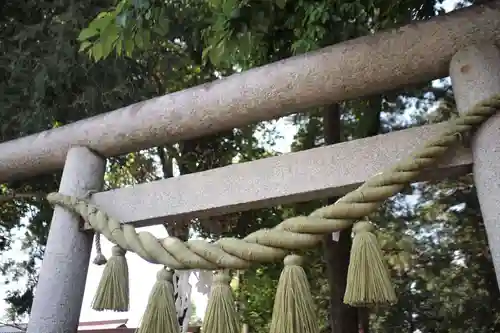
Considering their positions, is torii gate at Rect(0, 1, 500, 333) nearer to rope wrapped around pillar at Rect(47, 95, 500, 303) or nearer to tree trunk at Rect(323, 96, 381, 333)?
rope wrapped around pillar at Rect(47, 95, 500, 303)

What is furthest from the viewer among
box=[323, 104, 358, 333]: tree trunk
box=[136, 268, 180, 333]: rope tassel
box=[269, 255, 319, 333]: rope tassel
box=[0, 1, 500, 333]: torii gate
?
box=[323, 104, 358, 333]: tree trunk

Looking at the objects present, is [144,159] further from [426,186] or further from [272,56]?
[426,186]

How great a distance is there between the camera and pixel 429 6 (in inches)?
56.2

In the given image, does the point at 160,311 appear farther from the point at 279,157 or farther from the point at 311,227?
the point at 279,157

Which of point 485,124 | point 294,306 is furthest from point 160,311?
point 485,124

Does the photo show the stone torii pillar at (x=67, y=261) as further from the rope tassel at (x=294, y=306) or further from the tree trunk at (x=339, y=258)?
the tree trunk at (x=339, y=258)

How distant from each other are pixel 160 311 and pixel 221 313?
5.3 inches

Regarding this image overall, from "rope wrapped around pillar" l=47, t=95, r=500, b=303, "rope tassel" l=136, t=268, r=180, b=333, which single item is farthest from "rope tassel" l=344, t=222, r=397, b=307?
"rope tassel" l=136, t=268, r=180, b=333

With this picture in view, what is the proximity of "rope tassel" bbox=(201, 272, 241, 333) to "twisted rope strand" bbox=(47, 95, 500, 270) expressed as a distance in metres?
0.05

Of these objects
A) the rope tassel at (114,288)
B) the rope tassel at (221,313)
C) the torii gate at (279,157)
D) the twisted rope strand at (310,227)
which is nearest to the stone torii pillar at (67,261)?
the torii gate at (279,157)

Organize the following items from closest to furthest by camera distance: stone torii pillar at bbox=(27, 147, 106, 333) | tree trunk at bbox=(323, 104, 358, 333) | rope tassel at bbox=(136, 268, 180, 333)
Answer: rope tassel at bbox=(136, 268, 180, 333), stone torii pillar at bbox=(27, 147, 106, 333), tree trunk at bbox=(323, 104, 358, 333)

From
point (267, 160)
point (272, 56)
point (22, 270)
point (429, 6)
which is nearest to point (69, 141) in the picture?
point (267, 160)

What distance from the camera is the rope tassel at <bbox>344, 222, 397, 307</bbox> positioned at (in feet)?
2.37

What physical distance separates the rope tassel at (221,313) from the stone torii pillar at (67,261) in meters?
0.57
